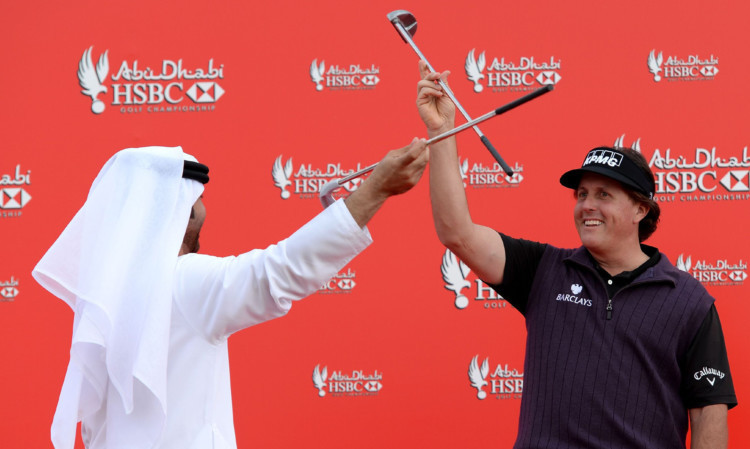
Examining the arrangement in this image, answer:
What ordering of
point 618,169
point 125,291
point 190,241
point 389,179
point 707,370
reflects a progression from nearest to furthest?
point 389,179 < point 125,291 < point 190,241 < point 707,370 < point 618,169

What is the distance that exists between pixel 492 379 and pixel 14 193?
1.93m

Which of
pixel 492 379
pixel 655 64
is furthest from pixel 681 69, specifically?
pixel 492 379

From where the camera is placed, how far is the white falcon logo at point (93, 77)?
298cm

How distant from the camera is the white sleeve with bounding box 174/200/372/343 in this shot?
1.42 metres

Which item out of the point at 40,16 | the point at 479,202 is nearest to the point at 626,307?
the point at 479,202

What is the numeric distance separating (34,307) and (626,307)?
2.15m

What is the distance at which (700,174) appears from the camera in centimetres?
285

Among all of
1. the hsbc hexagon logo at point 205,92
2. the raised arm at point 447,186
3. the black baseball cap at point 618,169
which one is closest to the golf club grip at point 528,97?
the raised arm at point 447,186

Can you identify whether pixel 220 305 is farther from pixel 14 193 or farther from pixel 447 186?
pixel 14 193

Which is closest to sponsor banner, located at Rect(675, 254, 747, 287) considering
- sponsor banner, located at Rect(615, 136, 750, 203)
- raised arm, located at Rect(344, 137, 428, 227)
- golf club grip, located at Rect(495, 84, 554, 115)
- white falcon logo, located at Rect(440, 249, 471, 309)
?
sponsor banner, located at Rect(615, 136, 750, 203)

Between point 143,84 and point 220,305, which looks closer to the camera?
point 220,305

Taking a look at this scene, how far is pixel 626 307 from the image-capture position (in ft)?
6.48

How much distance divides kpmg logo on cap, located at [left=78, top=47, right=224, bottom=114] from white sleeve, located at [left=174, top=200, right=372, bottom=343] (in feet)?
5.20

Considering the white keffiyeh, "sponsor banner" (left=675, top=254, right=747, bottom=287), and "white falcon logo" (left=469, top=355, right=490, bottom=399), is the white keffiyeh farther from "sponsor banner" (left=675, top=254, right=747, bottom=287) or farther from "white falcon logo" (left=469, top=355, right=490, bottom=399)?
"sponsor banner" (left=675, top=254, right=747, bottom=287)
